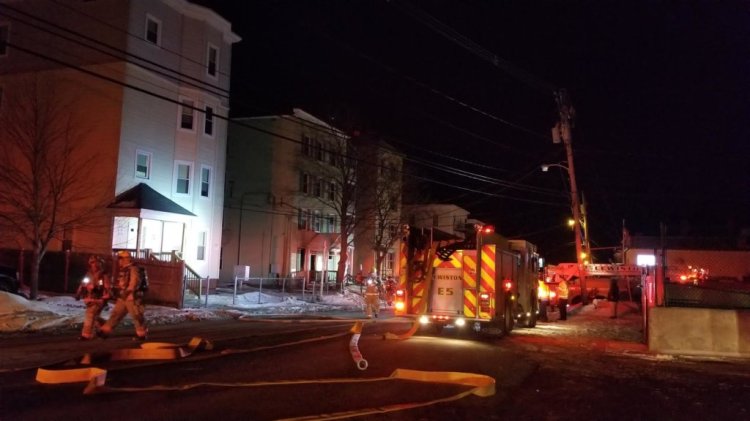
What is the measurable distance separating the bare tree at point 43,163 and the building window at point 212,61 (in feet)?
21.4

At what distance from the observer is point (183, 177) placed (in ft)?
95.6

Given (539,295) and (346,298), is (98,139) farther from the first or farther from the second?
(539,295)

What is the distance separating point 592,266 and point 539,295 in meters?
6.79

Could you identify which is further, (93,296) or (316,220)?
(316,220)

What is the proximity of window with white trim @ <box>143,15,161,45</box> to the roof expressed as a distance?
6231 mm

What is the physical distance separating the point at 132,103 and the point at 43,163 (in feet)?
15.2

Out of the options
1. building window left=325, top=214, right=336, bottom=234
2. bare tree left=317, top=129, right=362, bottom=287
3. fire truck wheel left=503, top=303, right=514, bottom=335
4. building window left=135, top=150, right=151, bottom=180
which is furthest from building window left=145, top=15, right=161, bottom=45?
Result: fire truck wheel left=503, top=303, right=514, bottom=335

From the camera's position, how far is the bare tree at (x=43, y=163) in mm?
22641

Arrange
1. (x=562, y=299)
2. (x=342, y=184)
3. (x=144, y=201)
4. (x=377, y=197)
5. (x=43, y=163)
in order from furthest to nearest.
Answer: (x=377, y=197) < (x=342, y=184) < (x=144, y=201) < (x=562, y=299) < (x=43, y=163)

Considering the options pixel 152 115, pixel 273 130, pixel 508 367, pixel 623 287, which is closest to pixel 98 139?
pixel 152 115

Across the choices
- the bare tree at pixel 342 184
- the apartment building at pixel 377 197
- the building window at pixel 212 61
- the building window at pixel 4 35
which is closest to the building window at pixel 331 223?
the bare tree at pixel 342 184

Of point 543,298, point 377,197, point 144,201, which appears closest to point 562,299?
point 543,298

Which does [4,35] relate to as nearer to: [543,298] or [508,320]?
[508,320]

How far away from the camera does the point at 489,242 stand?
602 inches
